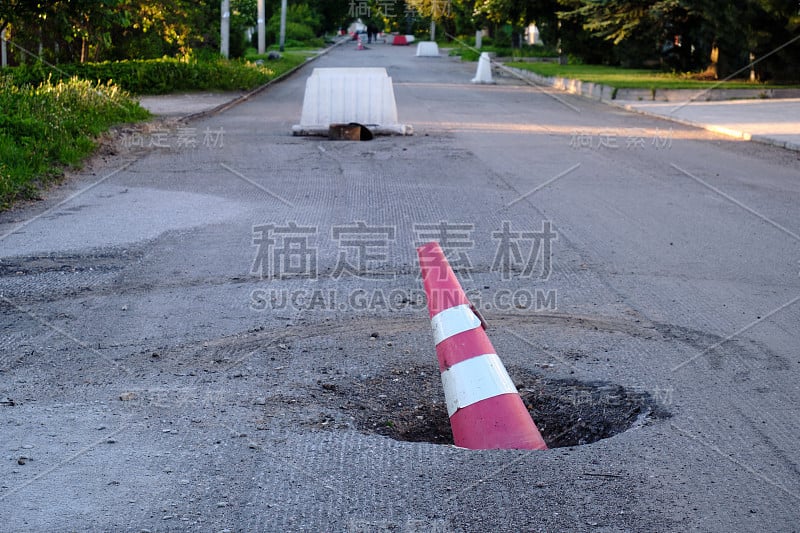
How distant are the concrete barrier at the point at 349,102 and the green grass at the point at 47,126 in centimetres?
325

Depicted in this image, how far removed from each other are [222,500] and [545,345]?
8.54ft

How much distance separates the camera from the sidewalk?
1719 cm

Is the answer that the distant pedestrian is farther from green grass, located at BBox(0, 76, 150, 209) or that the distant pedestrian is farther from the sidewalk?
green grass, located at BBox(0, 76, 150, 209)

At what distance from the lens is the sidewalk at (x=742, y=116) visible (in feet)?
56.4

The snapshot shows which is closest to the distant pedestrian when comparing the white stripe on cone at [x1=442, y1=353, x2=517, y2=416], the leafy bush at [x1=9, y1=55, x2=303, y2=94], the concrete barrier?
the leafy bush at [x1=9, y1=55, x2=303, y2=94]

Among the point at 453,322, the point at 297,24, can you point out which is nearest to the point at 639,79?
the point at 453,322

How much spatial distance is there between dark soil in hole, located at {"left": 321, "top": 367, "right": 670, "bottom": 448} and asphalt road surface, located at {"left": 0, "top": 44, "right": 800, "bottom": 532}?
2cm

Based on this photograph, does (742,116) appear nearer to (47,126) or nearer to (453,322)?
(47,126)

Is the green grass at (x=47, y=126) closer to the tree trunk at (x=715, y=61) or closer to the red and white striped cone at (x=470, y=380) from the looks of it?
the red and white striped cone at (x=470, y=380)

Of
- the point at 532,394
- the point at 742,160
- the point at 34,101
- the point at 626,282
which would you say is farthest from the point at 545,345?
the point at 34,101

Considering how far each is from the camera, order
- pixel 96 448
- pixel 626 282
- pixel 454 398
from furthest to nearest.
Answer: pixel 626 282 → pixel 454 398 → pixel 96 448

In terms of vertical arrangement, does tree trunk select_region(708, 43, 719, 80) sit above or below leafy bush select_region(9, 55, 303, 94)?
above

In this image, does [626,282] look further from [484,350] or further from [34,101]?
[34,101]

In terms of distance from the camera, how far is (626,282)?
7.26m
